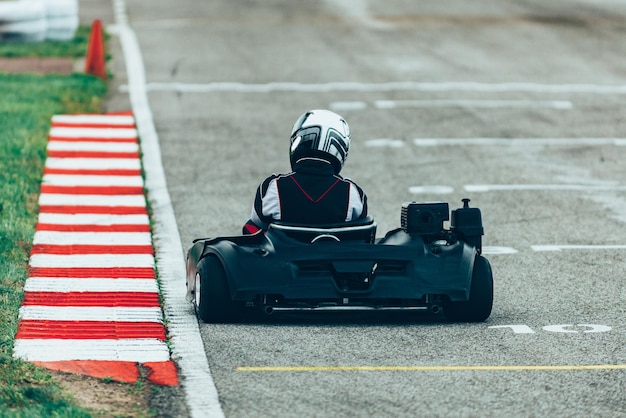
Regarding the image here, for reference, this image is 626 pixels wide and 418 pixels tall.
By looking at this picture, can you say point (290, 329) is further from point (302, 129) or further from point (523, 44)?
point (523, 44)

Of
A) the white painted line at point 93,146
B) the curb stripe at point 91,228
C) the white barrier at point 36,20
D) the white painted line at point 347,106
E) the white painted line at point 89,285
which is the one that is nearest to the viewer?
the white painted line at point 89,285

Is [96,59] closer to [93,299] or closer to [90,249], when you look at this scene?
[90,249]

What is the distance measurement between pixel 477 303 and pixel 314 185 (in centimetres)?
131

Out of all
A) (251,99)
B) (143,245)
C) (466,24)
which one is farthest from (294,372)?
(466,24)

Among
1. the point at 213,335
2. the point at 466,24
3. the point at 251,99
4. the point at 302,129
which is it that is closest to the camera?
the point at 213,335

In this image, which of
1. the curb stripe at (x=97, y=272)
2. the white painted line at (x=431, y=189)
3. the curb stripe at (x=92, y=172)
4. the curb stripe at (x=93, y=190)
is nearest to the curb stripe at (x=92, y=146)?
the curb stripe at (x=92, y=172)

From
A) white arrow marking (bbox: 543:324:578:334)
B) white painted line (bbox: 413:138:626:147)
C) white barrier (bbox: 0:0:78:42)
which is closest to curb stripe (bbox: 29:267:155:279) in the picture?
white arrow marking (bbox: 543:324:578:334)

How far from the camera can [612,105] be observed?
19.5 metres

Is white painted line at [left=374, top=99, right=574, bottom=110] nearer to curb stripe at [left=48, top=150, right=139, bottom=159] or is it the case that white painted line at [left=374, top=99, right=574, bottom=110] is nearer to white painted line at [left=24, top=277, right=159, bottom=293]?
curb stripe at [left=48, top=150, right=139, bottom=159]

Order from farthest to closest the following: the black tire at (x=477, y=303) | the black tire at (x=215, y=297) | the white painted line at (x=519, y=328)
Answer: the black tire at (x=477, y=303), the black tire at (x=215, y=297), the white painted line at (x=519, y=328)

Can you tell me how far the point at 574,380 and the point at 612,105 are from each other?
1252 cm

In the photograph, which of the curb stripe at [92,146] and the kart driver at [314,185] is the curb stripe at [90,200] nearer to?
the curb stripe at [92,146]

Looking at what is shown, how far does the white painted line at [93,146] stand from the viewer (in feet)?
50.9

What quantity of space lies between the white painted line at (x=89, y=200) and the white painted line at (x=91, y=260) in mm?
2087
